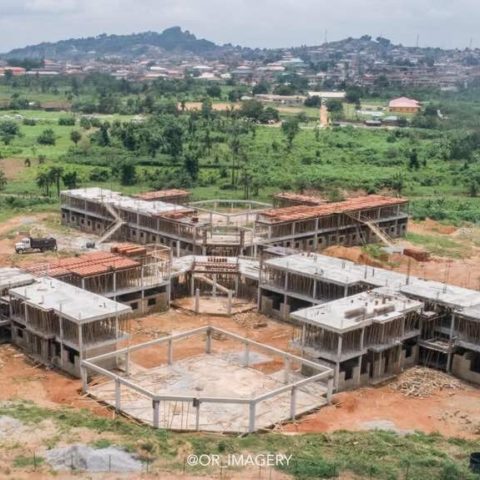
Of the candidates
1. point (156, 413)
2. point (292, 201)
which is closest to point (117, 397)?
point (156, 413)

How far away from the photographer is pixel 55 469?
24.4m

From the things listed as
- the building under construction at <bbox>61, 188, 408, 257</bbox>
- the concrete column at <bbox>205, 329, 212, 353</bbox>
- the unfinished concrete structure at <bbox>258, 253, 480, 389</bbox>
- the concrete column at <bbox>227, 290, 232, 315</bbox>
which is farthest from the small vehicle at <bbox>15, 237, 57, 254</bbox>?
the concrete column at <bbox>205, 329, 212, 353</bbox>

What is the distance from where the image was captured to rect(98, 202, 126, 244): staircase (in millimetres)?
60938

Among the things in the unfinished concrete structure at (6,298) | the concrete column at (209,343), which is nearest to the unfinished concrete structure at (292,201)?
the concrete column at (209,343)

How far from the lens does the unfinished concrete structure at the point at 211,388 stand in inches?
1184

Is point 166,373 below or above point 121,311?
below

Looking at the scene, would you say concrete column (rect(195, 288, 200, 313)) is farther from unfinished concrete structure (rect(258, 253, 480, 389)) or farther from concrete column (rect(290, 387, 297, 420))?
concrete column (rect(290, 387, 297, 420))

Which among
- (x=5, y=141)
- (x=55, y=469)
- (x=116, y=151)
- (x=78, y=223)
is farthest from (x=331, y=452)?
(x=5, y=141)

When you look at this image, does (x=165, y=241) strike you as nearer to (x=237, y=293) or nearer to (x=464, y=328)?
(x=237, y=293)

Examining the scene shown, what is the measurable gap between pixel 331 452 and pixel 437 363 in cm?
1325

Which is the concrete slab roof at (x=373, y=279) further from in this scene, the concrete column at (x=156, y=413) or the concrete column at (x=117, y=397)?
the concrete column at (x=156, y=413)

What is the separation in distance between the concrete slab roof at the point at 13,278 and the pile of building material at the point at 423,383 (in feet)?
65.2

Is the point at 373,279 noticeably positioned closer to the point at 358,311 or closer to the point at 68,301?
the point at 358,311

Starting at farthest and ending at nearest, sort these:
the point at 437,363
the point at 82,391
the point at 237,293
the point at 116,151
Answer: the point at 116,151
the point at 237,293
the point at 437,363
the point at 82,391
